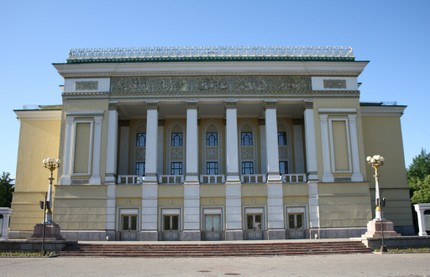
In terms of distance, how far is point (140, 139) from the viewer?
35.4 meters

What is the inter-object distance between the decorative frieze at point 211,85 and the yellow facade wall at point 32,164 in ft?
22.2

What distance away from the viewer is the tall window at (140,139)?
116 feet


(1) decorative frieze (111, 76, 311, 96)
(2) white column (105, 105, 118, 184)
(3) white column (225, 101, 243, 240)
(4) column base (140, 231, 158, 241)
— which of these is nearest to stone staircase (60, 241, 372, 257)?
(4) column base (140, 231, 158, 241)

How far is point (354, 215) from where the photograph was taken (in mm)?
30266

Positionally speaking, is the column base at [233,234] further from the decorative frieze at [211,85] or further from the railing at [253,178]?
the decorative frieze at [211,85]

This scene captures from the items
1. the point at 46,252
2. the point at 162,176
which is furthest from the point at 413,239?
the point at 46,252

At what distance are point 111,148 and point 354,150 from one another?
673 inches

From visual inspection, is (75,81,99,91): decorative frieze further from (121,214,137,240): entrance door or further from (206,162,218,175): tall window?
(206,162,218,175): tall window

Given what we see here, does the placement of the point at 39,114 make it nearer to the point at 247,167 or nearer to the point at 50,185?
the point at 50,185

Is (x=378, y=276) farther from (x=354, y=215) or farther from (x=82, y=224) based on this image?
(x=82, y=224)

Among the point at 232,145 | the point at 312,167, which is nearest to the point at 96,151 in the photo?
the point at 232,145

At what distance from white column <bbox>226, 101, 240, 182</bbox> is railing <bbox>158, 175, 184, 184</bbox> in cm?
358

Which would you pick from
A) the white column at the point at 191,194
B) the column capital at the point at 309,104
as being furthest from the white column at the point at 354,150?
the white column at the point at 191,194

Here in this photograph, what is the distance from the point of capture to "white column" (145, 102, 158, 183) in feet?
102
